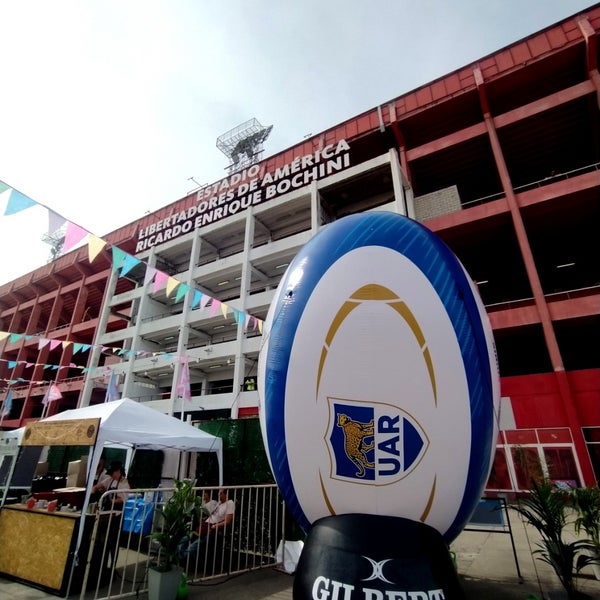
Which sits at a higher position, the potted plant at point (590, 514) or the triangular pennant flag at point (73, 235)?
the triangular pennant flag at point (73, 235)

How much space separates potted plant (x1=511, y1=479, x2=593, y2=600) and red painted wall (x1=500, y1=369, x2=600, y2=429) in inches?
423

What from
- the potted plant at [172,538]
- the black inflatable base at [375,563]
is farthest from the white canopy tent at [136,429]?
the black inflatable base at [375,563]

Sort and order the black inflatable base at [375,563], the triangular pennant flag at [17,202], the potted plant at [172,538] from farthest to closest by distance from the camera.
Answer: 1. the triangular pennant flag at [17,202]
2. the potted plant at [172,538]
3. the black inflatable base at [375,563]

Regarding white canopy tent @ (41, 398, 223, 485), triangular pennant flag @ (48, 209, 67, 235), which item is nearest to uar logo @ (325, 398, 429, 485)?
white canopy tent @ (41, 398, 223, 485)

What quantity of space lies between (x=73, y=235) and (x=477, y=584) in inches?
361

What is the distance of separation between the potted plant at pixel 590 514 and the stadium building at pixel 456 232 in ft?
31.4

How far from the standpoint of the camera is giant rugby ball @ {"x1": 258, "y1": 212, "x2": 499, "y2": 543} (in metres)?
2.62

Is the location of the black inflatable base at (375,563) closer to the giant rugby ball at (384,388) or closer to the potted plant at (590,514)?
the giant rugby ball at (384,388)

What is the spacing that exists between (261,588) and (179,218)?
26962mm

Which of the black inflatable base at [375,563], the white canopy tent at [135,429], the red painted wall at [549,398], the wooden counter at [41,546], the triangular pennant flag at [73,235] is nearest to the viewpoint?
the black inflatable base at [375,563]

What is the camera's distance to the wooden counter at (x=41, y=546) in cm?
488

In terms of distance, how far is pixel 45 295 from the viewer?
1452 inches

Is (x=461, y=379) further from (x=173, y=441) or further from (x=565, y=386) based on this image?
(x=565, y=386)

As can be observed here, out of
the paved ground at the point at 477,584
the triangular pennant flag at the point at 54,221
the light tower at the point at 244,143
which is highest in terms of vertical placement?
the light tower at the point at 244,143
